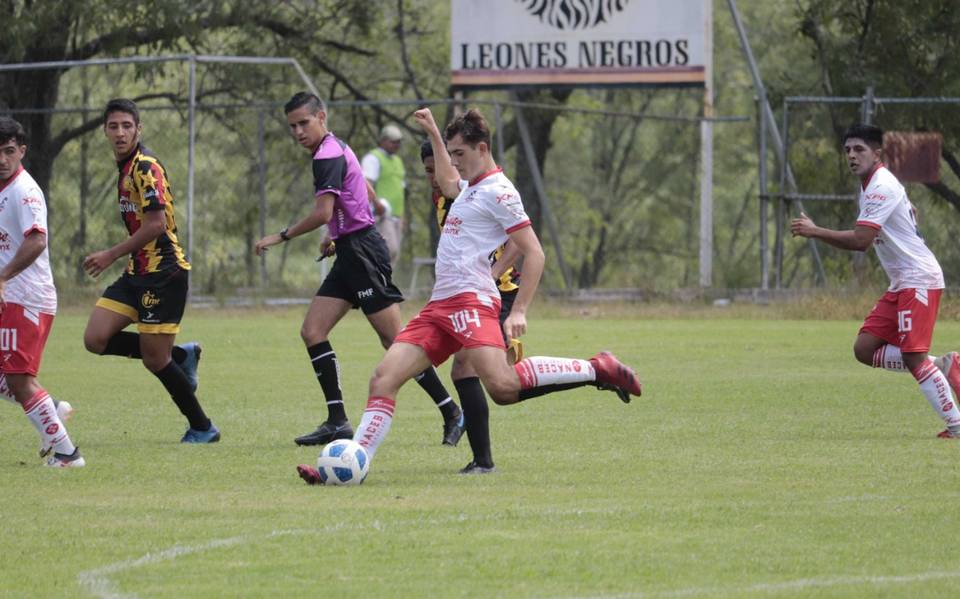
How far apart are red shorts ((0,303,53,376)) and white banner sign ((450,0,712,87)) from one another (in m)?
17.9

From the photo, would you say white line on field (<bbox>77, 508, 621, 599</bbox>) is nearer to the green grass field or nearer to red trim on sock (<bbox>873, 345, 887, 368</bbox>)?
the green grass field

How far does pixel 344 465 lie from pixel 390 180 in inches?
565

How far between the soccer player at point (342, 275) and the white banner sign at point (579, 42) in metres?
15.9

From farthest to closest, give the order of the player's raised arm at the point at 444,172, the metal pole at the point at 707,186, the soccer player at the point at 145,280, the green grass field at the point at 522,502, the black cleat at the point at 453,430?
the metal pole at the point at 707,186, the black cleat at the point at 453,430, the soccer player at the point at 145,280, the player's raised arm at the point at 444,172, the green grass field at the point at 522,502

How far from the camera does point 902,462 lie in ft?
30.1

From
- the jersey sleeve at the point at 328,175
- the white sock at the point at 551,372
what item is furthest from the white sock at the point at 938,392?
the jersey sleeve at the point at 328,175

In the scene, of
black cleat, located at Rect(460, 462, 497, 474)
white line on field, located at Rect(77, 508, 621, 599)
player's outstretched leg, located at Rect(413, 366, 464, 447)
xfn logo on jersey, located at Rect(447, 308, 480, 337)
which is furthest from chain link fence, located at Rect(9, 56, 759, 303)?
white line on field, located at Rect(77, 508, 621, 599)

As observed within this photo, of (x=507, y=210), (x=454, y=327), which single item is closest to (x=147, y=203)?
(x=454, y=327)

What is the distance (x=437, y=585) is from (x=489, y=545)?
2.34ft

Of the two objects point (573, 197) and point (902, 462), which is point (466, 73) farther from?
point (902, 462)

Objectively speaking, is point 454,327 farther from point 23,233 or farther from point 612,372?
point 23,233

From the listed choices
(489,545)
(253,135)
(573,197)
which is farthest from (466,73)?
(489,545)

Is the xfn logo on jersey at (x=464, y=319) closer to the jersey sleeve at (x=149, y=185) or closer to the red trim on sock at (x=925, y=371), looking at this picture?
the jersey sleeve at (x=149, y=185)

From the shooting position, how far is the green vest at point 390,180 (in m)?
22.5
